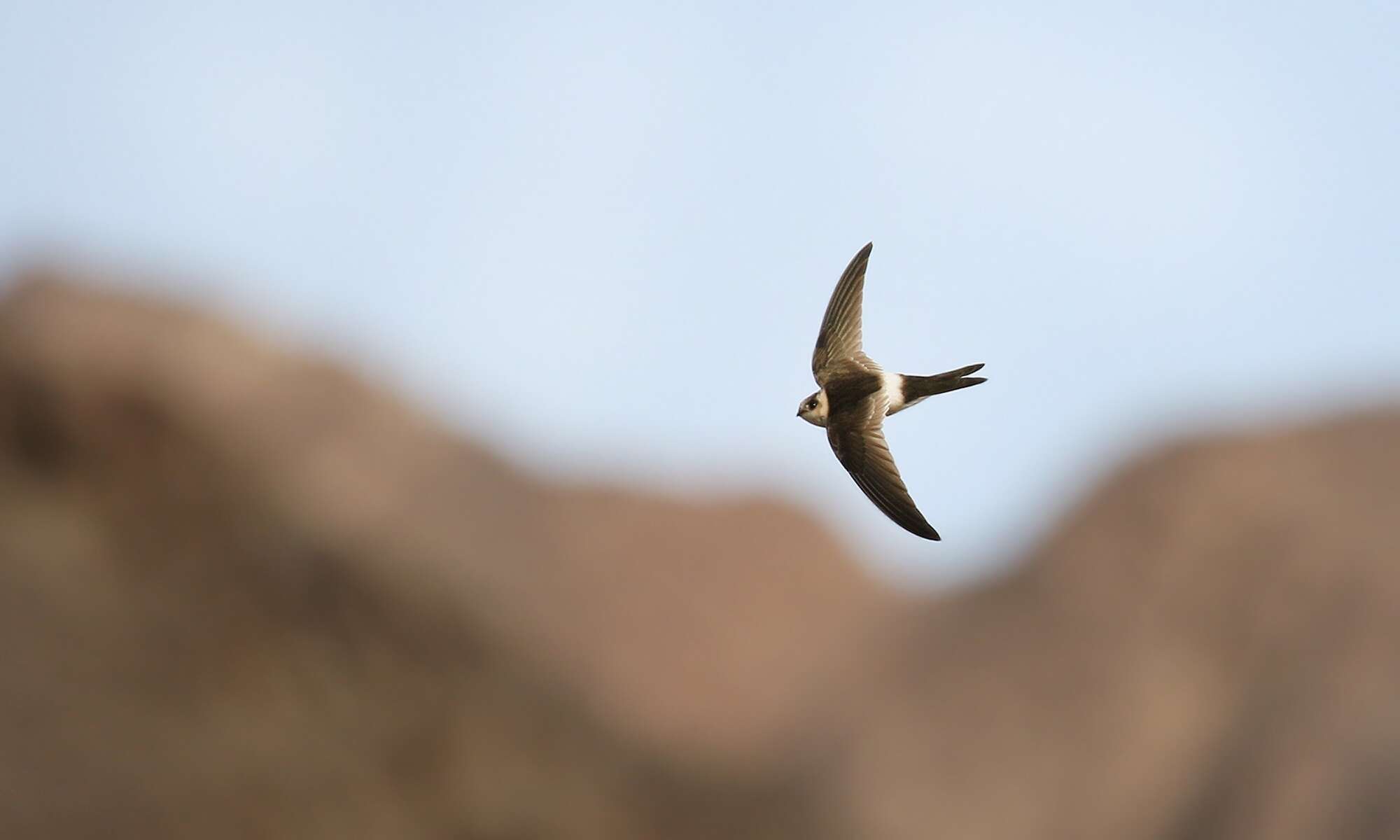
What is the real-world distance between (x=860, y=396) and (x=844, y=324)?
437 millimetres

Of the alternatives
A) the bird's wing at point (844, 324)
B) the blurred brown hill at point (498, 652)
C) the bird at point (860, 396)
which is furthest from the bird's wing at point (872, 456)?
the blurred brown hill at point (498, 652)

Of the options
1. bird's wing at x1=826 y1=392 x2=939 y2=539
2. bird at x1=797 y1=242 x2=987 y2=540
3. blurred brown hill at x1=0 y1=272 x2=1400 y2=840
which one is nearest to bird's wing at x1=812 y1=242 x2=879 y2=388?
bird at x1=797 y1=242 x2=987 y2=540

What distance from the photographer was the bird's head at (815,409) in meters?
4.63

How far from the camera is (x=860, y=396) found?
14.8 feet

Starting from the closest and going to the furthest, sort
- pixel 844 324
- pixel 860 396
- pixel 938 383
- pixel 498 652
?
pixel 938 383
pixel 860 396
pixel 844 324
pixel 498 652

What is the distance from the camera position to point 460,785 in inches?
790

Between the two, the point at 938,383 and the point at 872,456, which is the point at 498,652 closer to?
the point at 872,456

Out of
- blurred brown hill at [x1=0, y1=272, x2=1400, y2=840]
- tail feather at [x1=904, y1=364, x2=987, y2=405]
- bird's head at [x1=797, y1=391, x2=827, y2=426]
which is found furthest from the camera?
blurred brown hill at [x1=0, y1=272, x2=1400, y2=840]

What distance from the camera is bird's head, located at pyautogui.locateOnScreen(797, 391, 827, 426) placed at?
463 cm

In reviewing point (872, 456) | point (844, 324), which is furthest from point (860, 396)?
point (844, 324)

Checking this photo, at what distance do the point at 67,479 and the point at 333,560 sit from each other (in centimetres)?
415

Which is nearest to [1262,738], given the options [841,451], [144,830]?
[144,830]

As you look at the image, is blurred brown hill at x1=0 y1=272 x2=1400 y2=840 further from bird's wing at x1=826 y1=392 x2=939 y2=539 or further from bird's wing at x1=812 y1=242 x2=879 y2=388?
bird's wing at x1=826 y1=392 x2=939 y2=539

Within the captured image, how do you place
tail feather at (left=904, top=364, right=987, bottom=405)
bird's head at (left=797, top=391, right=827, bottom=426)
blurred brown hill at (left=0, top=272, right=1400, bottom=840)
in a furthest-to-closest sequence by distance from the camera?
blurred brown hill at (left=0, top=272, right=1400, bottom=840)
bird's head at (left=797, top=391, right=827, bottom=426)
tail feather at (left=904, top=364, right=987, bottom=405)
